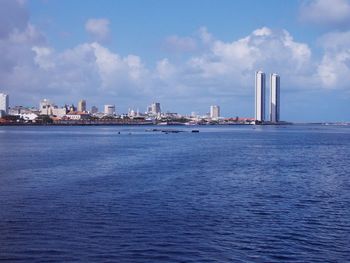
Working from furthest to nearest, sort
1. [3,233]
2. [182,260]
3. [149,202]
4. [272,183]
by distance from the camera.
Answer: [272,183]
[149,202]
[3,233]
[182,260]

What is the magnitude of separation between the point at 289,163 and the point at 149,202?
18.9 m

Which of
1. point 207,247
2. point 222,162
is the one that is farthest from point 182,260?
point 222,162

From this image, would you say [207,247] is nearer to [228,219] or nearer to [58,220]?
[228,219]

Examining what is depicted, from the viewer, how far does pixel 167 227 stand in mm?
13797

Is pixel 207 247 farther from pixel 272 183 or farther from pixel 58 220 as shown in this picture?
pixel 272 183

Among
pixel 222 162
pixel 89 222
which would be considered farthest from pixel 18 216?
pixel 222 162

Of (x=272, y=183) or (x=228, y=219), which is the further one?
(x=272, y=183)

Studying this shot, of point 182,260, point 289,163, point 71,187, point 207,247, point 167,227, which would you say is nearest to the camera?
point 182,260

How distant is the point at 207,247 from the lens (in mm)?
11867

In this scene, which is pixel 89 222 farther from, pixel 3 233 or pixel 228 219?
pixel 228 219

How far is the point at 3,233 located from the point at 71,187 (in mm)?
8480

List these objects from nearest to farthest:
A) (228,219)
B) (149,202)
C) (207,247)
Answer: (207,247), (228,219), (149,202)

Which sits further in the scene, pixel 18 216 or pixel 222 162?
pixel 222 162

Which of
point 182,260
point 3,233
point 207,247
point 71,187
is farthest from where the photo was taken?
point 71,187
